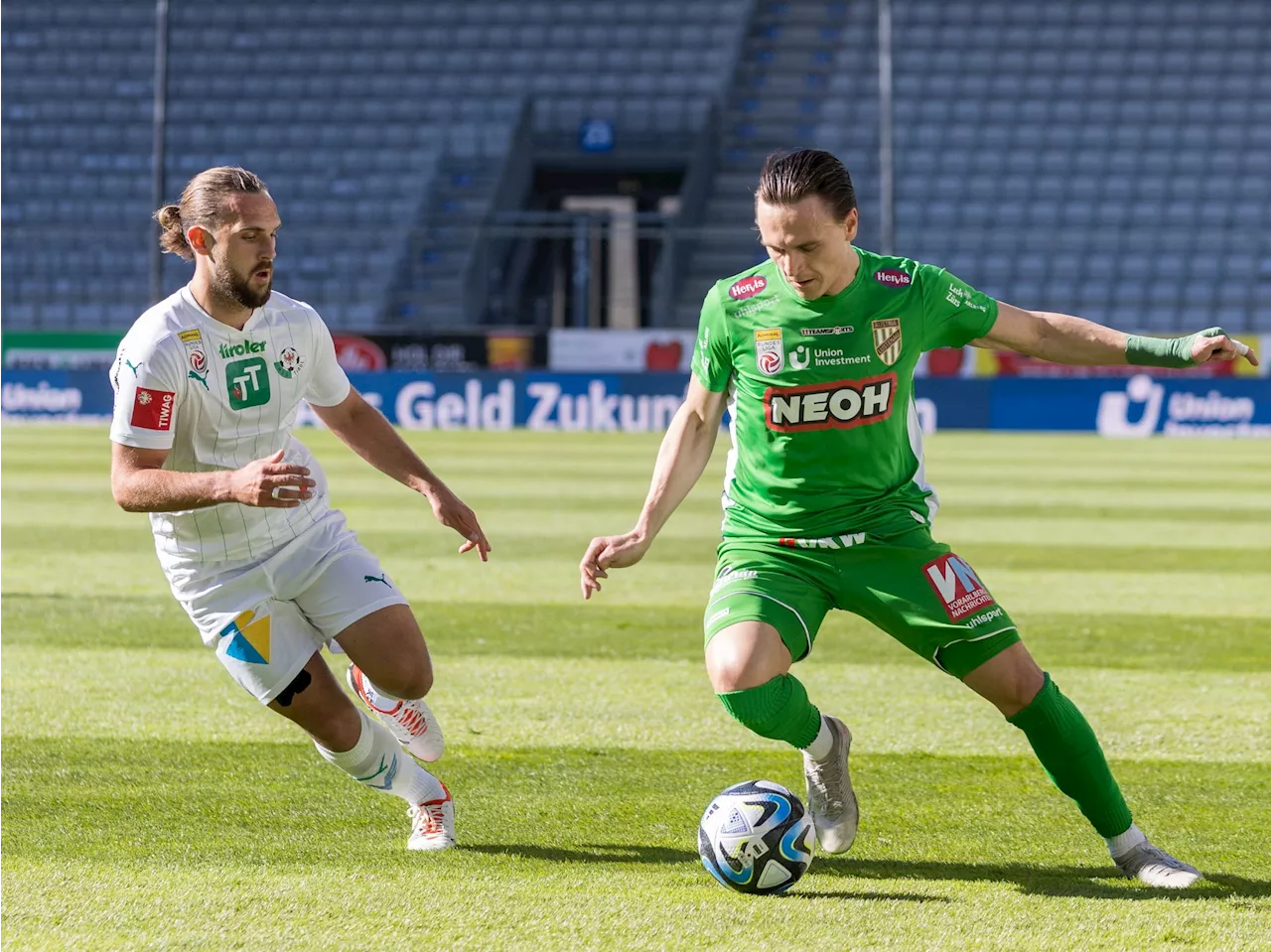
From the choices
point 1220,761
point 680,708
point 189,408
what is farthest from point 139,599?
point 1220,761

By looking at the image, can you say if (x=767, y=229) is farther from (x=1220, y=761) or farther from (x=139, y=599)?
(x=139, y=599)

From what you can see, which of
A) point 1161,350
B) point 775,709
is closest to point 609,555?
point 775,709

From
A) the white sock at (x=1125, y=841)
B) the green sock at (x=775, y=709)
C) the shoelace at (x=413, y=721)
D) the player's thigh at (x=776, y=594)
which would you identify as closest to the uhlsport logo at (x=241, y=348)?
the shoelace at (x=413, y=721)

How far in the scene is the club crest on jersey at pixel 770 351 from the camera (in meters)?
4.56

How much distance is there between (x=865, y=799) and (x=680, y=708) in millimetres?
1524

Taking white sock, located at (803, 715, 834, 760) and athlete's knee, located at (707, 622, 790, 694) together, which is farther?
white sock, located at (803, 715, 834, 760)

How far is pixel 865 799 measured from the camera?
17.5 ft

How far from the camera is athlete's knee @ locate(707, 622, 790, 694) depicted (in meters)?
4.34

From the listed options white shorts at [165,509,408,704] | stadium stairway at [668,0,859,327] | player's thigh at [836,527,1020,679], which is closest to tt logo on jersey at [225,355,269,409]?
white shorts at [165,509,408,704]

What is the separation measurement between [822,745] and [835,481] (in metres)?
0.76

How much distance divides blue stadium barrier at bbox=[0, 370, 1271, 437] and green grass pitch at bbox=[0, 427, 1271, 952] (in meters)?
12.3

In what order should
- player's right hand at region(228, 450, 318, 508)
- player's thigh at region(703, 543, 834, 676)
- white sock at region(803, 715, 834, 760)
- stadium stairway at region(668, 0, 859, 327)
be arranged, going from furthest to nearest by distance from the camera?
stadium stairway at region(668, 0, 859, 327) < white sock at region(803, 715, 834, 760) < player's thigh at region(703, 543, 834, 676) < player's right hand at region(228, 450, 318, 508)

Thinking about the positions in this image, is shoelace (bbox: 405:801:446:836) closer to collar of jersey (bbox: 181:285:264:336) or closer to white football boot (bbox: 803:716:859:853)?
white football boot (bbox: 803:716:859:853)

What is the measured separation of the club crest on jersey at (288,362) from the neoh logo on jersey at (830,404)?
1.35 metres
